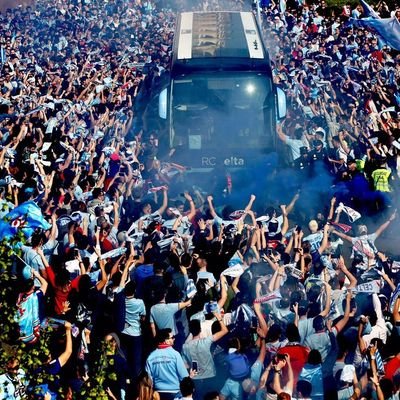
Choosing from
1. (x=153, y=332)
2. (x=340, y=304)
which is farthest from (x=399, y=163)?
(x=153, y=332)

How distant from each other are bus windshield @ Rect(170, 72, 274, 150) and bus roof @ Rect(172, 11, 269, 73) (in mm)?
261

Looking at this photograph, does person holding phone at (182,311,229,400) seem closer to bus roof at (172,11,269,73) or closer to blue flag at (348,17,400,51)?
bus roof at (172,11,269,73)

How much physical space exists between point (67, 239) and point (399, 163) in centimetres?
588

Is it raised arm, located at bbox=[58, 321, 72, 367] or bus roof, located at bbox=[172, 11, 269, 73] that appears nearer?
raised arm, located at bbox=[58, 321, 72, 367]

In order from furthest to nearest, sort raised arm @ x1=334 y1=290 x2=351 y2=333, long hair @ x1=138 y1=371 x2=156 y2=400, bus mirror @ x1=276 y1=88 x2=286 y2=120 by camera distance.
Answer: bus mirror @ x1=276 y1=88 x2=286 y2=120, raised arm @ x1=334 y1=290 x2=351 y2=333, long hair @ x1=138 y1=371 x2=156 y2=400

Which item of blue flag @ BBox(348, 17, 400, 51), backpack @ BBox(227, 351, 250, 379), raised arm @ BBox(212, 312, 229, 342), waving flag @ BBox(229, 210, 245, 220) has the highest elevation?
backpack @ BBox(227, 351, 250, 379)

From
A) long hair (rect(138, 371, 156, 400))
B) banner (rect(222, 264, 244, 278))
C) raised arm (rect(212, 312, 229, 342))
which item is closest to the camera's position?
long hair (rect(138, 371, 156, 400))

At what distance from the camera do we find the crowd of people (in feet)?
24.3

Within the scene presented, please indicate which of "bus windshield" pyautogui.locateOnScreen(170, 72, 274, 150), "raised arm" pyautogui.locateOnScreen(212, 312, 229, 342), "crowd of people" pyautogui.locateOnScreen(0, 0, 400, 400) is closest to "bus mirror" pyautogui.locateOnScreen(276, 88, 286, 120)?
"bus windshield" pyautogui.locateOnScreen(170, 72, 274, 150)

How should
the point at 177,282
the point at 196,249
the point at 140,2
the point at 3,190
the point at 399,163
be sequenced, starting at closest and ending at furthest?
the point at 177,282, the point at 196,249, the point at 3,190, the point at 399,163, the point at 140,2

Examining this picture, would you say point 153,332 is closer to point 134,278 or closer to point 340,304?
point 134,278

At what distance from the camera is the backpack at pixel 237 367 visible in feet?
24.6

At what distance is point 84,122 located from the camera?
17.2m

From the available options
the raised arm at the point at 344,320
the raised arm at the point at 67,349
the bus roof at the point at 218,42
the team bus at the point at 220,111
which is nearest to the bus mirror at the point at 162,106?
the team bus at the point at 220,111
